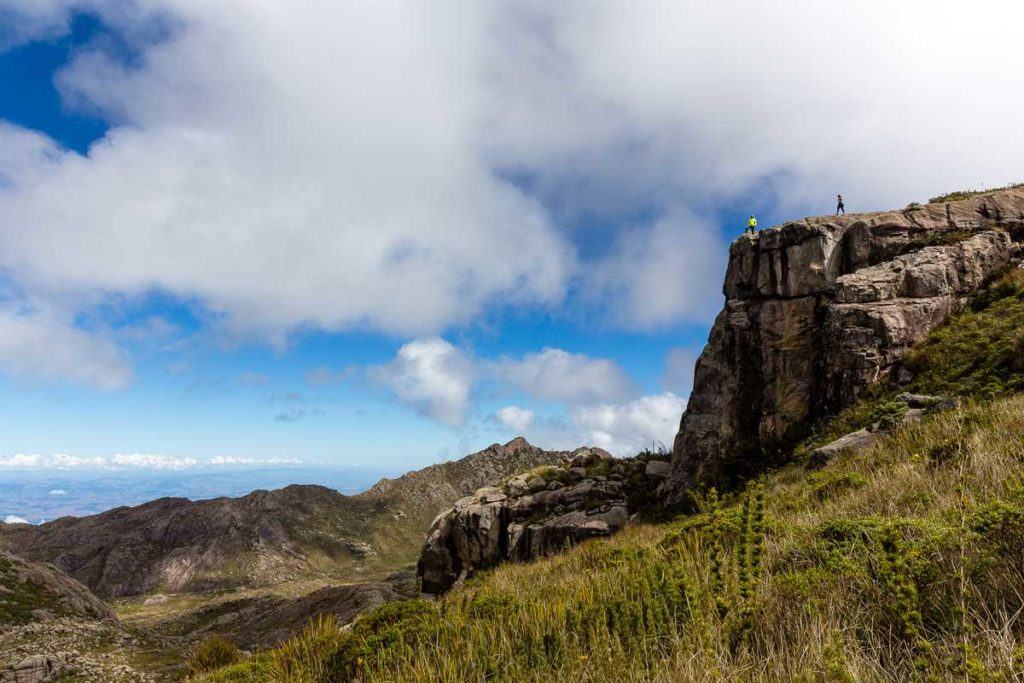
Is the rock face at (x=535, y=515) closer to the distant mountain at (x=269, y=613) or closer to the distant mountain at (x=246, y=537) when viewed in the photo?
the distant mountain at (x=269, y=613)

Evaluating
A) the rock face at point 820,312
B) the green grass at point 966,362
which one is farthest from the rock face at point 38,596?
the green grass at point 966,362

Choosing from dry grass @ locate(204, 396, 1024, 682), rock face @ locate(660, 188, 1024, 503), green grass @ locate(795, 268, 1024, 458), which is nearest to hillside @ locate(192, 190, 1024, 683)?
dry grass @ locate(204, 396, 1024, 682)

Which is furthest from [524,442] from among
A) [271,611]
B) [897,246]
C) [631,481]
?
[897,246]

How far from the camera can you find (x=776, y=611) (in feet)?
14.7

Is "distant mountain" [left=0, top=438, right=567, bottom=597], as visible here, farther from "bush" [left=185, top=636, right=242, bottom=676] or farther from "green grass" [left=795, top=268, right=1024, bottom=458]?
"green grass" [left=795, top=268, right=1024, bottom=458]

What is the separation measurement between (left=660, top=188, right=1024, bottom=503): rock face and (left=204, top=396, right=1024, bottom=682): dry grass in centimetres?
1630

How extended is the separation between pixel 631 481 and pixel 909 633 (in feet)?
84.7

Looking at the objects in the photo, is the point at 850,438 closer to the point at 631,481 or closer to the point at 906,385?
the point at 906,385

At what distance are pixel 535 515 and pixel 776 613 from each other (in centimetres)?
2463

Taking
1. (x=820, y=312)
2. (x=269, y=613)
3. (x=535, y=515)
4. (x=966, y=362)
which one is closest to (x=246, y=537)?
(x=269, y=613)

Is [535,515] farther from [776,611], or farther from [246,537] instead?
[246,537]

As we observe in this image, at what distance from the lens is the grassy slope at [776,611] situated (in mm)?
3587

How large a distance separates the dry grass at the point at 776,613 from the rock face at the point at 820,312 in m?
16.3

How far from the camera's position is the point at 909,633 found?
11.6 feet
